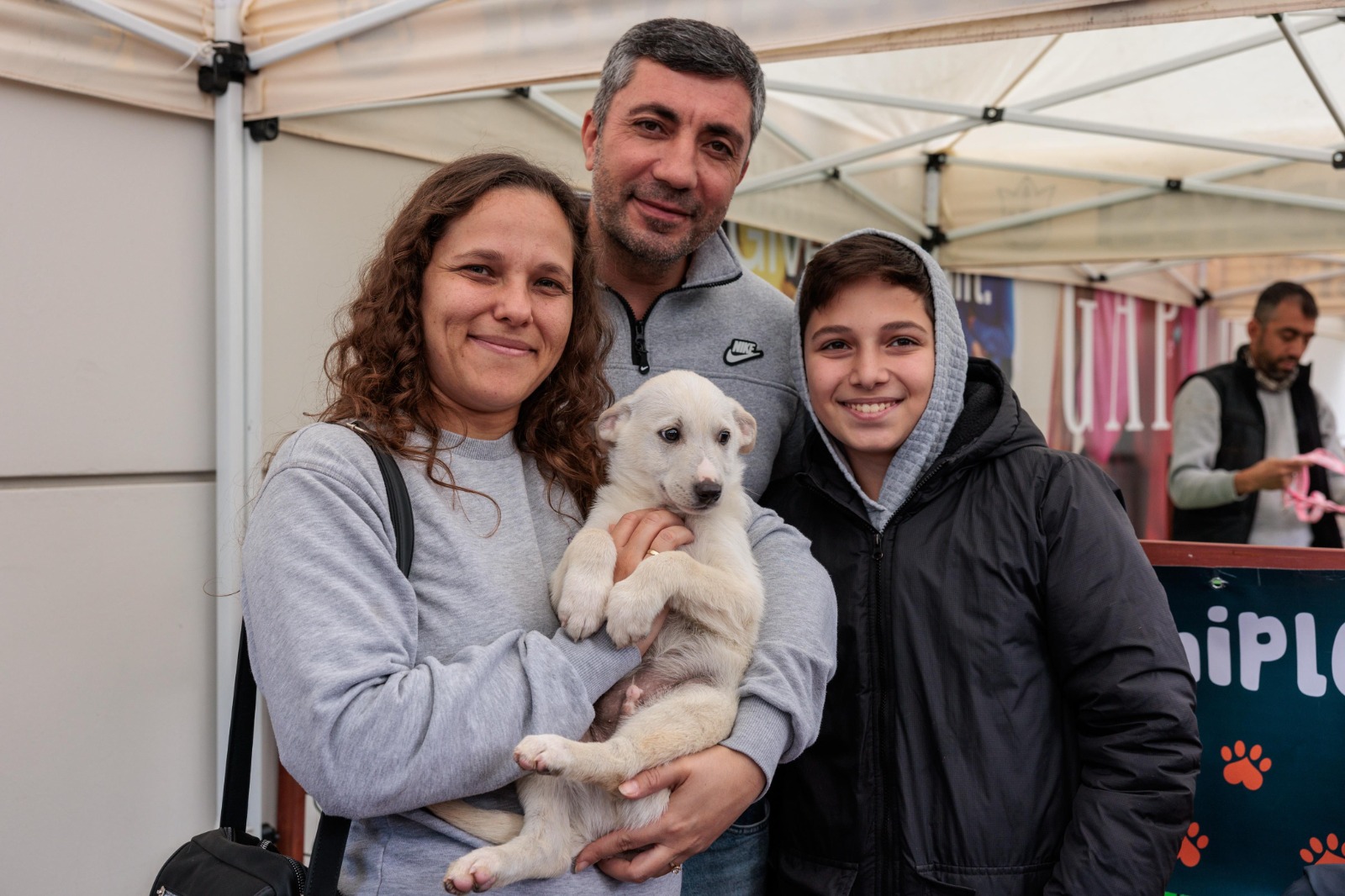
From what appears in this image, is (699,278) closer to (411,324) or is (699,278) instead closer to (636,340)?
(636,340)

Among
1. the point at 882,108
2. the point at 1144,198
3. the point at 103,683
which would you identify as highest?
the point at 882,108

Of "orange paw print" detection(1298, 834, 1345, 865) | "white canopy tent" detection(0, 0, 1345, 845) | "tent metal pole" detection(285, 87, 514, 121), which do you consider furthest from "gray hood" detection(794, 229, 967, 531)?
"tent metal pole" detection(285, 87, 514, 121)

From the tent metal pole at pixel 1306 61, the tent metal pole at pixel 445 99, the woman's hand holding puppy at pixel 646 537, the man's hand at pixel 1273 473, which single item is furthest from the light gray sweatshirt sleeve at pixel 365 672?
the tent metal pole at pixel 1306 61

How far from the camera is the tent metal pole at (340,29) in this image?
3064 millimetres

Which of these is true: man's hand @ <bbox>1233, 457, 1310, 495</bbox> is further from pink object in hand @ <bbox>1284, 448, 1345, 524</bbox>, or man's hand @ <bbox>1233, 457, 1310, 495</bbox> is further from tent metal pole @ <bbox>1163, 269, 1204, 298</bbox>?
tent metal pole @ <bbox>1163, 269, 1204, 298</bbox>

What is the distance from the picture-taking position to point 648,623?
1844mm

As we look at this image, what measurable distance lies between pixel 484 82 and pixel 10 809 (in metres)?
2.96

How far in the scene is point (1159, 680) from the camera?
198 centimetres

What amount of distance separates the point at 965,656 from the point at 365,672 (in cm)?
134

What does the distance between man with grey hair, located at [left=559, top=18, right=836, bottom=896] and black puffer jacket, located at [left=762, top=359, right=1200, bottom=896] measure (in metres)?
0.20

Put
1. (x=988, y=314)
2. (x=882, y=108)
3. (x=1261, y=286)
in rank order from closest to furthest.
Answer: (x=882, y=108), (x=988, y=314), (x=1261, y=286)

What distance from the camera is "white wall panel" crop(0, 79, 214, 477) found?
125 inches

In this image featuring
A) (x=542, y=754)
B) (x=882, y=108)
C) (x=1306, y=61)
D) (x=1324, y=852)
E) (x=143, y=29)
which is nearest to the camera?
(x=542, y=754)

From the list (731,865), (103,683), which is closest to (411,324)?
(731,865)
